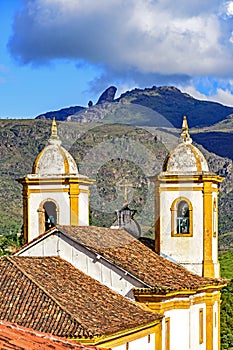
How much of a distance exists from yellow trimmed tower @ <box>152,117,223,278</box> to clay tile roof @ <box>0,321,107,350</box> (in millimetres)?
13153

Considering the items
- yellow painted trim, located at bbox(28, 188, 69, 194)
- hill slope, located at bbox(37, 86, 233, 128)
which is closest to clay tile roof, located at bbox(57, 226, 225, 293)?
yellow painted trim, located at bbox(28, 188, 69, 194)

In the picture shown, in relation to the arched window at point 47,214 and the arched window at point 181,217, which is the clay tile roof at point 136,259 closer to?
the arched window at point 181,217

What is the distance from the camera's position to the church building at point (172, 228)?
Answer: 925 inches

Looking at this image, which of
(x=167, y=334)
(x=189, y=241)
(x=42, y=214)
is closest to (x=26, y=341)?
(x=167, y=334)

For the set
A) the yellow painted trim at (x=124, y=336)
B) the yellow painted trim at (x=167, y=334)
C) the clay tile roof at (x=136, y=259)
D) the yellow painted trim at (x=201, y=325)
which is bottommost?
the yellow painted trim at (x=124, y=336)

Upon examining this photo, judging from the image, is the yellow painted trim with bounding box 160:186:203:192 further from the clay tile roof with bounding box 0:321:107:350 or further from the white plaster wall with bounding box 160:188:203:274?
the clay tile roof with bounding box 0:321:107:350

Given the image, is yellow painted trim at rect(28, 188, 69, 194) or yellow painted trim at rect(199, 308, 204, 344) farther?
yellow painted trim at rect(28, 188, 69, 194)

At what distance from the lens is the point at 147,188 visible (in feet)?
96.6

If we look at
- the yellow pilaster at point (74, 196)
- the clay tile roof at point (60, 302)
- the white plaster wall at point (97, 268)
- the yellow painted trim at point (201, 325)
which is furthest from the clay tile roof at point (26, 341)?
the yellow pilaster at point (74, 196)

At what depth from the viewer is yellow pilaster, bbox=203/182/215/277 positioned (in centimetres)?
2628

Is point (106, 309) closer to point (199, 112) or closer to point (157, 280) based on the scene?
point (157, 280)

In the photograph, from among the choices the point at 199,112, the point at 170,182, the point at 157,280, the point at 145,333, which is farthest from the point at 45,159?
the point at 199,112

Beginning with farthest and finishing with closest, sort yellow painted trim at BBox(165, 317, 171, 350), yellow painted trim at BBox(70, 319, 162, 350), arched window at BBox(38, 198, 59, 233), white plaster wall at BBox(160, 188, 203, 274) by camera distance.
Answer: white plaster wall at BBox(160, 188, 203, 274) → arched window at BBox(38, 198, 59, 233) → yellow painted trim at BBox(165, 317, 171, 350) → yellow painted trim at BBox(70, 319, 162, 350)

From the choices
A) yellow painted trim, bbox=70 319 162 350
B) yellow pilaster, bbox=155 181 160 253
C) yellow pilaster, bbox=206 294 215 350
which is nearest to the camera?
yellow painted trim, bbox=70 319 162 350
